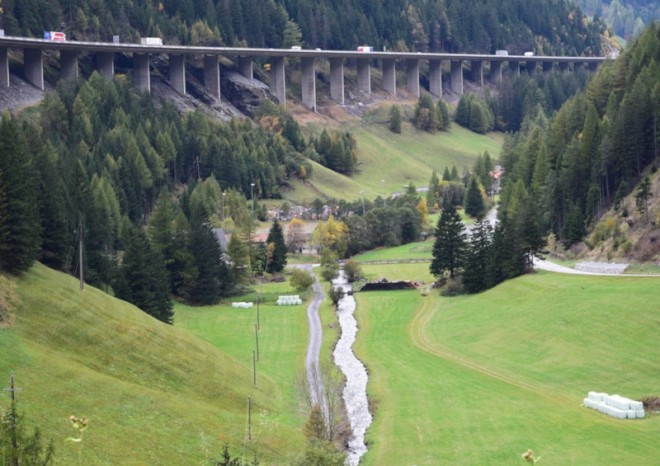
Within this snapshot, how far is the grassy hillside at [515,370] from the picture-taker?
69.8m

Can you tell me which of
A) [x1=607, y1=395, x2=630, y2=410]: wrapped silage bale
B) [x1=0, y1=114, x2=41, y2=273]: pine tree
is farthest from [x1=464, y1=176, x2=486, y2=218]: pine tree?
[x1=607, y1=395, x2=630, y2=410]: wrapped silage bale

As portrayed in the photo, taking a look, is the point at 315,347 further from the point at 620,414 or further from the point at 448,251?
the point at 620,414

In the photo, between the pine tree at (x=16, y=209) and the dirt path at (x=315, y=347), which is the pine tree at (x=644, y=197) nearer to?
the dirt path at (x=315, y=347)

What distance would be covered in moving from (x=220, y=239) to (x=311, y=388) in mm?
67277

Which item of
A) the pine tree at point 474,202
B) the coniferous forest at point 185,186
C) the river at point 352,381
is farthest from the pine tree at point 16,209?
the pine tree at point 474,202

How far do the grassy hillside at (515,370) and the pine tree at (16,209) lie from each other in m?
24.7

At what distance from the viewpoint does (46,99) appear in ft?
620

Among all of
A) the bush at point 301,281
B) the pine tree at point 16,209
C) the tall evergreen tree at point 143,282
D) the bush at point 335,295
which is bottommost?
the bush at point 301,281

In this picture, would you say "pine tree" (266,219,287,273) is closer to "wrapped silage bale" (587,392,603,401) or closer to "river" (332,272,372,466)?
"river" (332,272,372,466)

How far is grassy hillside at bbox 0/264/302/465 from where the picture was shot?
209 feet

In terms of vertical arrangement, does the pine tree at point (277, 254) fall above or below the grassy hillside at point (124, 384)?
below

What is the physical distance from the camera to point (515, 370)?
90.4m

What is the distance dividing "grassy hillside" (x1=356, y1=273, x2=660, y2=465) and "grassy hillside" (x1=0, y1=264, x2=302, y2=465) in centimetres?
826

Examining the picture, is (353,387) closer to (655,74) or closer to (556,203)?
(556,203)
